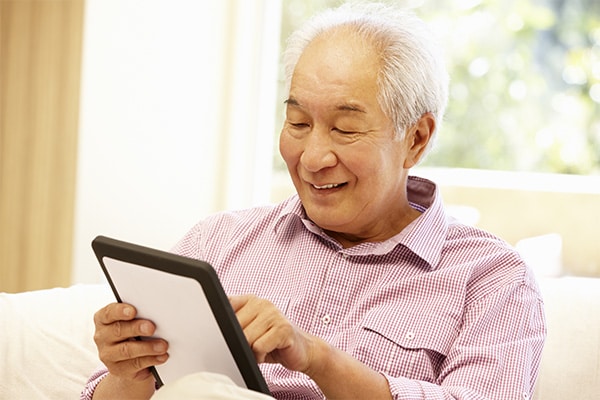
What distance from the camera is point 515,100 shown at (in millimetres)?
3277

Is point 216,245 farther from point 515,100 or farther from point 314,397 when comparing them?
point 515,100

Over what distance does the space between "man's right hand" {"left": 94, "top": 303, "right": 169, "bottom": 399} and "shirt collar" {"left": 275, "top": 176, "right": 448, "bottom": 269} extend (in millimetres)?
454

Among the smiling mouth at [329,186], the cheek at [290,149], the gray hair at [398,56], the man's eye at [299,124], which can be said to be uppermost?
the gray hair at [398,56]

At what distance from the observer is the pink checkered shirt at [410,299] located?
159 cm

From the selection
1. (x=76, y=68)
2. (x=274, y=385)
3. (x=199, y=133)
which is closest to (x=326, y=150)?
(x=274, y=385)

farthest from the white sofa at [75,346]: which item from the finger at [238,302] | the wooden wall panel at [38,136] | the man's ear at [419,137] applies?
the wooden wall panel at [38,136]

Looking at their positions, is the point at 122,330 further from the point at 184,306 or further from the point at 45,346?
the point at 45,346

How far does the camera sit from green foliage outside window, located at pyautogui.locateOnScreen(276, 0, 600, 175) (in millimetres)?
3154

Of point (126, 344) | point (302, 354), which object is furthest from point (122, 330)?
point (302, 354)

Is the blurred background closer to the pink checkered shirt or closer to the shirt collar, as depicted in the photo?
the shirt collar

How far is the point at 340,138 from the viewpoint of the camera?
170 cm

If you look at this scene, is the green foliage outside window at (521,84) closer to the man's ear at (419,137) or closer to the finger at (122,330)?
the man's ear at (419,137)

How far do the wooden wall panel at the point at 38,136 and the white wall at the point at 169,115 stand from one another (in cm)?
5

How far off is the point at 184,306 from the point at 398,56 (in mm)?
673
